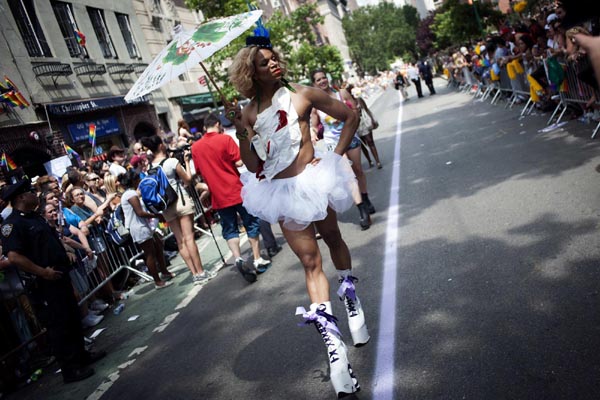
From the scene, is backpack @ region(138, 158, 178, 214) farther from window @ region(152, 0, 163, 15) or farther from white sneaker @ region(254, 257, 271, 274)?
window @ region(152, 0, 163, 15)

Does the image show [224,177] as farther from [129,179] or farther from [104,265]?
[104,265]

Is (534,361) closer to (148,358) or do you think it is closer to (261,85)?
(261,85)

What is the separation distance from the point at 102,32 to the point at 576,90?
17792 millimetres

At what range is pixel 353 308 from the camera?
12.4 ft

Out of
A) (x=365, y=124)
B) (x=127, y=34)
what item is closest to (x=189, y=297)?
(x=365, y=124)

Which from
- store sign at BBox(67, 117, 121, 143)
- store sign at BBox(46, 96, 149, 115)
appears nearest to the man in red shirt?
store sign at BBox(46, 96, 149, 115)

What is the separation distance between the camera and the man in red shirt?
22.2 feet

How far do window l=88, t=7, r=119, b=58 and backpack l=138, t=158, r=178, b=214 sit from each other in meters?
15.5

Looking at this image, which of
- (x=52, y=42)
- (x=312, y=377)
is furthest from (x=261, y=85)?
(x=52, y=42)

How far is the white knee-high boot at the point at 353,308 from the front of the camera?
12.3 ft

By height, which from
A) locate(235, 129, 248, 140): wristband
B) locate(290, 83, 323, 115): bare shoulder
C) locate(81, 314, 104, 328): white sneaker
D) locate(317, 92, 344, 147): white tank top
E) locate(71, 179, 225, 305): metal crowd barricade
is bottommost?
locate(81, 314, 104, 328): white sneaker

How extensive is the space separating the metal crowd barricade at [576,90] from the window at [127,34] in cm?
1798

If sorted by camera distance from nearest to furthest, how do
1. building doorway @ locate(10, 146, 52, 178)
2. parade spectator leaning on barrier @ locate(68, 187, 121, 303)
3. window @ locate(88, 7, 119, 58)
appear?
parade spectator leaning on barrier @ locate(68, 187, 121, 303), building doorway @ locate(10, 146, 52, 178), window @ locate(88, 7, 119, 58)

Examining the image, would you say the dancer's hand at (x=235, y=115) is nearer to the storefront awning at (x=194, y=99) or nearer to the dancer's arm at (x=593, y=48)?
the dancer's arm at (x=593, y=48)
